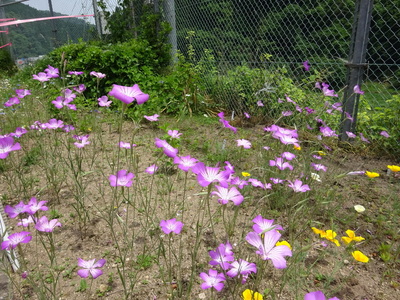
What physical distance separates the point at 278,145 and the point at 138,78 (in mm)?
2706

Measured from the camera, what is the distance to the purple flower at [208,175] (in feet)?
2.92

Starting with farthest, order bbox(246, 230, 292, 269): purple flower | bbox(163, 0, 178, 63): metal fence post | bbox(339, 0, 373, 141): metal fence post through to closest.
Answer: bbox(163, 0, 178, 63): metal fence post, bbox(339, 0, 373, 141): metal fence post, bbox(246, 230, 292, 269): purple flower

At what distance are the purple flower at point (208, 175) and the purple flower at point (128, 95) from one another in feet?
0.85

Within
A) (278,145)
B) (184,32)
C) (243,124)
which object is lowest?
(243,124)

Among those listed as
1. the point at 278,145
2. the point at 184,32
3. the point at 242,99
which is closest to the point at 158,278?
the point at 278,145

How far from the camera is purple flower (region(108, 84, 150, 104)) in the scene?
838 mm

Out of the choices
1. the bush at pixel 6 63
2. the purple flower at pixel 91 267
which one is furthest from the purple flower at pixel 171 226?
the bush at pixel 6 63

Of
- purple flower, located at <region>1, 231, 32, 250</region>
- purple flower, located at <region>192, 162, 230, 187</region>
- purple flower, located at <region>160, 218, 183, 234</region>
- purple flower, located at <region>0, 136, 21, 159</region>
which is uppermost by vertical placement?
purple flower, located at <region>0, 136, 21, 159</region>

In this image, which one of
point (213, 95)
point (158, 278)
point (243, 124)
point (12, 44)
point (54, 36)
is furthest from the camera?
point (12, 44)

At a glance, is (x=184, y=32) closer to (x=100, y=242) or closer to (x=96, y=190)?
(x=96, y=190)

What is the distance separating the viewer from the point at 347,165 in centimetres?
261

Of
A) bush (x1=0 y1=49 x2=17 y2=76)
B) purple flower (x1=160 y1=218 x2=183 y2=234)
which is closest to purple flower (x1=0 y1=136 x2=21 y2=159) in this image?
purple flower (x1=160 y1=218 x2=183 y2=234)

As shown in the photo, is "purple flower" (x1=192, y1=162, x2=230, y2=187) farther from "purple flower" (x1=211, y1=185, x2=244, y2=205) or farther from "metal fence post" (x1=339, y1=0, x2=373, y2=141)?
"metal fence post" (x1=339, y1=0, x2=373, y2=141)

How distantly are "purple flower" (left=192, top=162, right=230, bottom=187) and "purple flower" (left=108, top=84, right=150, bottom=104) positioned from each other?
0.26 m
